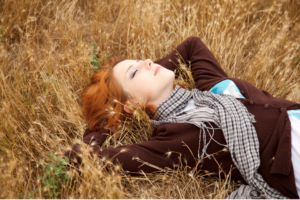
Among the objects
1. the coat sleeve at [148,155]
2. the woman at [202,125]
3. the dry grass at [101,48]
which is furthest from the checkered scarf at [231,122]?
the dry grass at [101,48]

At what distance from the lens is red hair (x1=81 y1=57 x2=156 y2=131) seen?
2.41m

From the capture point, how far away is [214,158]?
2.02 metres

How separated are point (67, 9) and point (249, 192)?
334 cm

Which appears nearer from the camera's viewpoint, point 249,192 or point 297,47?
point 249,192

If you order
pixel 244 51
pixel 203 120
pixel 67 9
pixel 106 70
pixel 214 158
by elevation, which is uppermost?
pixel 67 9

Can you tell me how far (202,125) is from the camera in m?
2.07

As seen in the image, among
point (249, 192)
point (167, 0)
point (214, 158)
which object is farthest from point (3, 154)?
point (167, 0)

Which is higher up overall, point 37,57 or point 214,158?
point 37,57

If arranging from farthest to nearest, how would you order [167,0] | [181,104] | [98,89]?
1. [167,0]
2. [98,89]
3. [181,104]

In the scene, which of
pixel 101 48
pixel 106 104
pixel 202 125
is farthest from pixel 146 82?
pixel 101 48

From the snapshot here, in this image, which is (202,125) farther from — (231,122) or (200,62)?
(200,62)

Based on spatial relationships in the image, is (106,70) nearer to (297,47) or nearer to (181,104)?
(181,104)

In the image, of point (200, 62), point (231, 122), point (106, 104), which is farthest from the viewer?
point (200, 62)

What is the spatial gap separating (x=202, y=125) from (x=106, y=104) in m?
0.97
